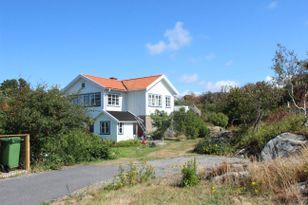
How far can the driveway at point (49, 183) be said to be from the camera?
10066 mm

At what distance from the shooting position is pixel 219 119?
4184 cm

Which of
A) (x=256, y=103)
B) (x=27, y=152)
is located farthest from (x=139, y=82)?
(x=27, y=152)

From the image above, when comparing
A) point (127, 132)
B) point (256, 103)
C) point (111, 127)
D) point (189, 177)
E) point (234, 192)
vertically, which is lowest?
point (234, 192)

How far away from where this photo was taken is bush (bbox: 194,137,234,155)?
20.6 metres

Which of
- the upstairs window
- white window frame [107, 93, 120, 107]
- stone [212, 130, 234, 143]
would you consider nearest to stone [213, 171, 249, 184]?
stone [212, 130, 234, 143]

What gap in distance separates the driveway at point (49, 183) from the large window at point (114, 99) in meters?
24.4

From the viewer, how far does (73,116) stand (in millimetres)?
16828

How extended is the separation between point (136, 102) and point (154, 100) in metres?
2.21

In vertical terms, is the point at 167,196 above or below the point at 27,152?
below

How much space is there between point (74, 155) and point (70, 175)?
387cm

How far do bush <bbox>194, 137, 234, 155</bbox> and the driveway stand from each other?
6409 mm

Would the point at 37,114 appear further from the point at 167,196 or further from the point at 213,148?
the point at 213,148

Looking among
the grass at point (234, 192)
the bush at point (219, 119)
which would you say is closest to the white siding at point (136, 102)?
the bush at point (219, 119)

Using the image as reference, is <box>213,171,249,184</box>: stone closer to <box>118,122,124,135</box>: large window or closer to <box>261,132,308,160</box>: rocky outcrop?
<box>261,132,308,160</box>: rocky outcrop
